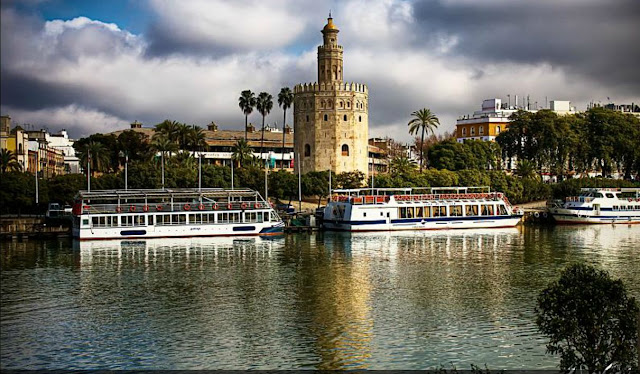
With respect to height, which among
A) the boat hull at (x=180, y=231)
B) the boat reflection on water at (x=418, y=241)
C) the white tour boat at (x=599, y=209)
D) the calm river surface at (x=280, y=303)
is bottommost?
the calm river surface at (x=280, y=303)

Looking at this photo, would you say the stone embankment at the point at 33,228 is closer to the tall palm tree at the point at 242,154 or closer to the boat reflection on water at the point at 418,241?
the boat reflection on water at the point at 418,241

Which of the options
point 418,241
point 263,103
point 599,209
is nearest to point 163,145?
point 263,103

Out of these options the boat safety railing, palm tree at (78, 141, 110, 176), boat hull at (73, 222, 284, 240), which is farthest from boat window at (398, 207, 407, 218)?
palm tree at (78, 141, 110, 176)

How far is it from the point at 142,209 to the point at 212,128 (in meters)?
60.7

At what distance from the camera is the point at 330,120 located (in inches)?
4070

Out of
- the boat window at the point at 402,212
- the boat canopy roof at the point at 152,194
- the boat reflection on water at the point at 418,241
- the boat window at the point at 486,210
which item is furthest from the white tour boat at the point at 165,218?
the boat window at the point at 486,210

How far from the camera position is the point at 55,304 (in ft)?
119

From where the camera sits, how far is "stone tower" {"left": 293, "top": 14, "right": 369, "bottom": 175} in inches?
4050

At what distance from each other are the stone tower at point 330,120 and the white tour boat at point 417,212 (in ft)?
73.4

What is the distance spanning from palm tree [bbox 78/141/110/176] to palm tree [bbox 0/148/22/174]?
6.96m

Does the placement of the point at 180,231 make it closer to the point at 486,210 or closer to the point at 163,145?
→ the point at 163,145

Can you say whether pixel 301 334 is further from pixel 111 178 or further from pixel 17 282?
pixel 111 178

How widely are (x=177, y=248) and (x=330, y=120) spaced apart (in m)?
46.8

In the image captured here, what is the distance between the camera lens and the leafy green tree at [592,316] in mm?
19062
